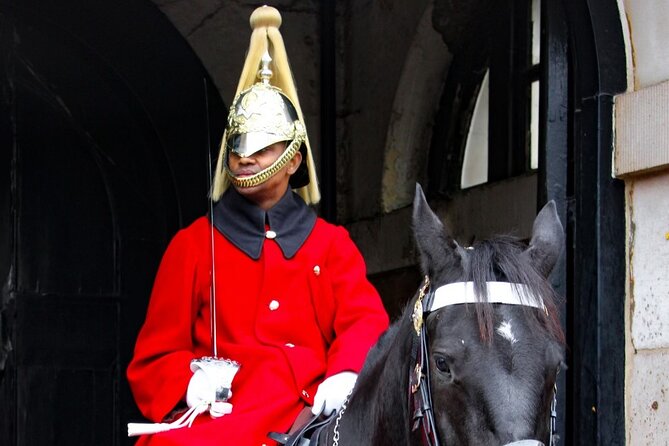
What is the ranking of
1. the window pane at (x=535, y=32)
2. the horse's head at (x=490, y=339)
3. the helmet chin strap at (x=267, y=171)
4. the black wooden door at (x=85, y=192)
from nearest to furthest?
the horse's head at (x=490, y=339), the helmet chin strap at (x=267, y=171), the window pane at (x=535, y=32), the black wooden door at (x=85, y=192)

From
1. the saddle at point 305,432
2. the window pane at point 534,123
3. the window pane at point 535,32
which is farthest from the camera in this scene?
the window pane at point 535,32

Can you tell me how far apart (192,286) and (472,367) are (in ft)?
4.12

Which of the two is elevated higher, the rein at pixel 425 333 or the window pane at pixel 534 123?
the window pane at pixel 534 123

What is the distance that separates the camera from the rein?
2994 mm

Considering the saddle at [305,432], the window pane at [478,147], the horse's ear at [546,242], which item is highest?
the window pane at [478,147]

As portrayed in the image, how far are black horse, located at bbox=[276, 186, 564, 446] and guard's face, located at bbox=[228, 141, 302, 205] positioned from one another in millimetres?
799

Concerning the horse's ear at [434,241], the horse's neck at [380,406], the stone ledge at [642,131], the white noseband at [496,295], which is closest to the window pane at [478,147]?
the stone ledge at [642,131]

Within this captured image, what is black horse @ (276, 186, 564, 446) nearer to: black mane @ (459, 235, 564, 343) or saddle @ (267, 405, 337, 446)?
black mane @ (459, 235, 564, 343)

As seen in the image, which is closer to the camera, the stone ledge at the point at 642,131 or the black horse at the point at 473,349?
the black horse at the point at 473,349

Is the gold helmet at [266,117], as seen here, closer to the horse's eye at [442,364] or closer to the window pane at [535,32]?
the horse's eye at [442,364]

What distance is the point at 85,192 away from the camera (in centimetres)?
708

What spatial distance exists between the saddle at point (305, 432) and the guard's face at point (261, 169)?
63 cm

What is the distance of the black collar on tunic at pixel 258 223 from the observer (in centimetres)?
400

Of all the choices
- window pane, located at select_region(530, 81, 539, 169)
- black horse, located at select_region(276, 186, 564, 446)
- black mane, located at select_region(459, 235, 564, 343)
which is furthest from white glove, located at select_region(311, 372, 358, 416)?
window pane, located at select_region(530, 81, 539, 169)
